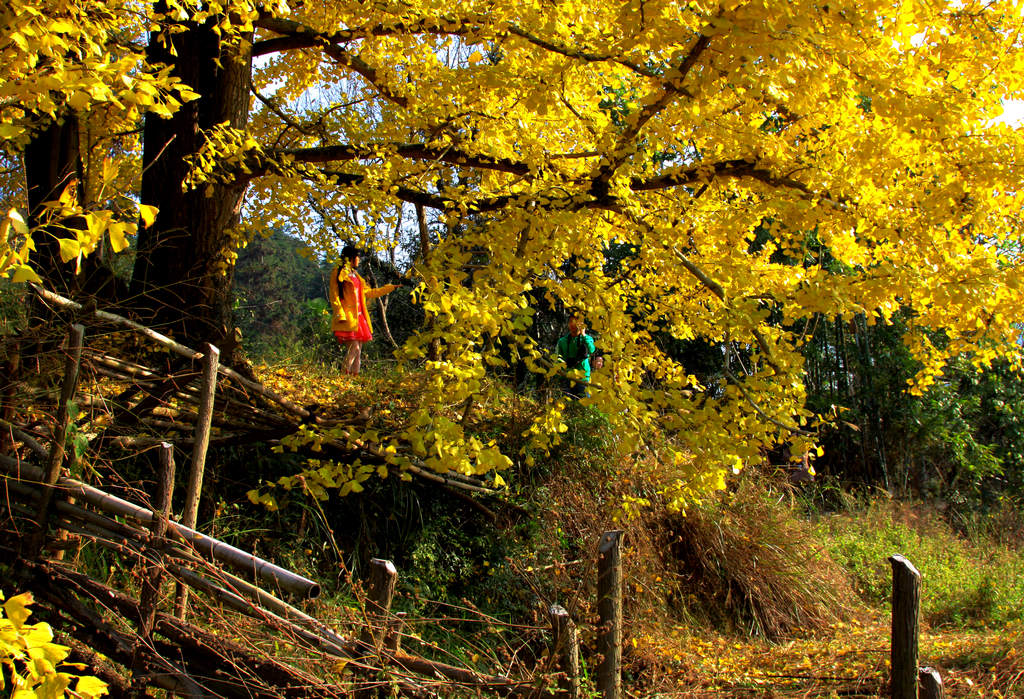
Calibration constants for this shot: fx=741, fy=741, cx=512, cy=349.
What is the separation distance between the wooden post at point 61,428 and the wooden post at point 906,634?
344cm

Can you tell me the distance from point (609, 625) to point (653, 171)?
300cm

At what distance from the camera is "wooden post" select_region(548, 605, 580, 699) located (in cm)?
273

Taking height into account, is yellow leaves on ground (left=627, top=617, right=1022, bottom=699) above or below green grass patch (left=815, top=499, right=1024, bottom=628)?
below

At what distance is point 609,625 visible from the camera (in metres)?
3.07

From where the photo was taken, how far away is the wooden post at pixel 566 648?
107 inches

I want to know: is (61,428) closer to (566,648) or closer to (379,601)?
(379,601)

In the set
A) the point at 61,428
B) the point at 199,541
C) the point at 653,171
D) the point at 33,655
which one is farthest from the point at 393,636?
the point at 653,171

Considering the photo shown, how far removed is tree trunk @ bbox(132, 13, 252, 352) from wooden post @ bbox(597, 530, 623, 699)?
12.1 ft

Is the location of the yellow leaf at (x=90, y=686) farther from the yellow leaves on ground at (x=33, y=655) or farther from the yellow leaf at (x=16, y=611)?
the yellow leaf at (x=16, y=611)

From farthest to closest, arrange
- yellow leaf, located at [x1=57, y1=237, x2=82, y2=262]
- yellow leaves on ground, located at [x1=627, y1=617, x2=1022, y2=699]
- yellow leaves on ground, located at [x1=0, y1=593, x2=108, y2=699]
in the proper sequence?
yellow leaves on ground, located at [x1=627, y1=617, x2=1022, y2=699], yellow leaf, located at [x1=57, y1=237, x2=82, y2=262], yellow leaves on ground, located at [x1=0, y1=593, x2=108, y2=699]

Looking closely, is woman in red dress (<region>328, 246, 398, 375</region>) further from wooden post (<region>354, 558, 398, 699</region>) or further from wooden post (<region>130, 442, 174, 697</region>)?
wooden post (<region>354, 558, 398, 699</region>)

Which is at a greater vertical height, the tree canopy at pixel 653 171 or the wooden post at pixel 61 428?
the tree canopy at pixel 653 171

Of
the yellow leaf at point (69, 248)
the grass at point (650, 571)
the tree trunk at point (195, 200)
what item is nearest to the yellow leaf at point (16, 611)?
the yellow leaf at point (69, 248)

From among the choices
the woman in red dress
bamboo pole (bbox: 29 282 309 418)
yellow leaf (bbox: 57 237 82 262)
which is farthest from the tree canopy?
the woman in red dress
